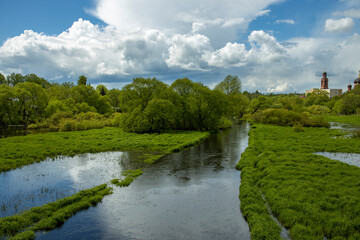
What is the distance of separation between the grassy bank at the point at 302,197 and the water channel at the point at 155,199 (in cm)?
103

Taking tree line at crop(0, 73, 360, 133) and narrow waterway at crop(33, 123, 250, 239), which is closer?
narrow waterway at crop(33, 123, 250, 239)

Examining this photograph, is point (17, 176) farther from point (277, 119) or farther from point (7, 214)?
point (277, 119)

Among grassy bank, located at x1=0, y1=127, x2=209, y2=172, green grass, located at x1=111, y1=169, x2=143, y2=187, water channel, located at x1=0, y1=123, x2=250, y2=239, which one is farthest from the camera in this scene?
grassy bank, located at x1=0, y1=127, x2=209, y2=172

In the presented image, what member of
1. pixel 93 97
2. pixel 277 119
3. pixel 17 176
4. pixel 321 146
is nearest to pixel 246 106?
pixel 277 119

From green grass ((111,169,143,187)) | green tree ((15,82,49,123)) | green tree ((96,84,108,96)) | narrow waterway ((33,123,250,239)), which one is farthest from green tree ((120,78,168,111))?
green tree ((96,84,108,96))

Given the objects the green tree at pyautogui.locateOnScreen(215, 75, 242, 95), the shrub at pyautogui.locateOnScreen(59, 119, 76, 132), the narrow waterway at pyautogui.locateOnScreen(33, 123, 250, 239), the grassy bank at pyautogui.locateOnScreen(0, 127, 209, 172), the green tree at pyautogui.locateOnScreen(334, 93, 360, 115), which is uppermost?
the green tree at pyautogui.locateOnScreen(215, 75, 242, 95)

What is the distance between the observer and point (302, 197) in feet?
47.7

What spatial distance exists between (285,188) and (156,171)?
11618mm

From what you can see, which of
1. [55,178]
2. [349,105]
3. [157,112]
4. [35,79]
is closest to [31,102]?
[157,112]

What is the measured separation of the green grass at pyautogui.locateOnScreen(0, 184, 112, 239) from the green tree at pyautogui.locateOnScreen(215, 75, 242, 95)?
78587mm

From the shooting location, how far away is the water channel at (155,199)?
12.4 metres

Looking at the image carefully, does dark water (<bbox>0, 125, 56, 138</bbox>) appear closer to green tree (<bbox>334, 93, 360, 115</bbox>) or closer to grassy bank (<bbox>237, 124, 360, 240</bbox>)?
grassy bank (<bbox>237, 124, 360, 240</bbox>)

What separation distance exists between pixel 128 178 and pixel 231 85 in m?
75.8

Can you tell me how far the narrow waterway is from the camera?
40.1 ft
